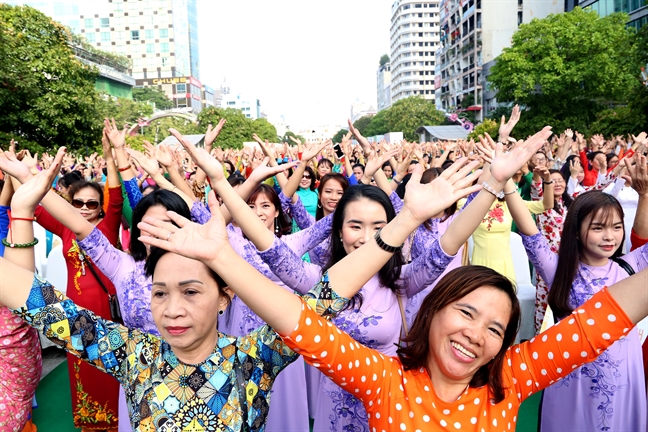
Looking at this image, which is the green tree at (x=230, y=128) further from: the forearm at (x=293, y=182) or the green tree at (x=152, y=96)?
the forearm at (x=293, y=182)

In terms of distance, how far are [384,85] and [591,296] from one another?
410 feet

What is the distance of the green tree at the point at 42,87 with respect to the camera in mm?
14711

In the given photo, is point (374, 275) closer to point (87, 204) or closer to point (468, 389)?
point (468, 389)

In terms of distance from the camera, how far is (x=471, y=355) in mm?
1506

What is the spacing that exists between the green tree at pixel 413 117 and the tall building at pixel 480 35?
3354 mm

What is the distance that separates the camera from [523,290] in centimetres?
466

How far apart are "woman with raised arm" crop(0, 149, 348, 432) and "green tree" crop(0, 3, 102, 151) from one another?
1470 centimetres

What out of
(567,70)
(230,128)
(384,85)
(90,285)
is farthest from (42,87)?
(384,85)

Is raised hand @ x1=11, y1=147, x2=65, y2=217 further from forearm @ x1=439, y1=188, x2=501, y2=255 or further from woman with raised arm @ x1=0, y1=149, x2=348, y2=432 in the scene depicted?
forearm @ x1=439, y1=188, x2=501, y2=255

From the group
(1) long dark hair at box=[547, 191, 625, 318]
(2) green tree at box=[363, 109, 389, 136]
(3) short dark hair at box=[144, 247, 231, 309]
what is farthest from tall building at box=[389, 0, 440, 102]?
(3) short dark hair at box=[144, 247, 231, 309]

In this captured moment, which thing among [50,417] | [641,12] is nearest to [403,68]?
[641,12]

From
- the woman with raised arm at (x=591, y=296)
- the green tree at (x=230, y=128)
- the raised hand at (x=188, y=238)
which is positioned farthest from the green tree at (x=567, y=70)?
the raised hand at (x=188, y=238)

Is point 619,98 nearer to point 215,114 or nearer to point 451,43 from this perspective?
point 215,114

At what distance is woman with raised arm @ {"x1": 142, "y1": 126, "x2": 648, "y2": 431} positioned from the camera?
148 centimetres
